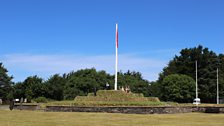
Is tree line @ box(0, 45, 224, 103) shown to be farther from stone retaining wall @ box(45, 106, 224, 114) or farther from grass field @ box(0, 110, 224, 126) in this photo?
grass field @ box(0, 110, 224, 126)

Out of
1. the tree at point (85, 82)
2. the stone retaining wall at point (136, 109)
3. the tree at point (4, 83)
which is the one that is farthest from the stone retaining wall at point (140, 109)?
the tree at point (4, 83)

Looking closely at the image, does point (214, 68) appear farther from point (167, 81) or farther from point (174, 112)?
point (174, 112)

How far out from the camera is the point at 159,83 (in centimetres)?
8862

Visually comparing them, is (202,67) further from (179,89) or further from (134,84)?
(134,84)

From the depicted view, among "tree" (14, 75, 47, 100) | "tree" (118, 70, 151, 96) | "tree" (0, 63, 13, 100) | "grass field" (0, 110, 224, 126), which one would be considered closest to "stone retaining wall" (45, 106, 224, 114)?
"grass field" (0, 110, 224, 126)

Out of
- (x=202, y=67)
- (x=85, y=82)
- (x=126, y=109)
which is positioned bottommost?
(x=126, y=109)

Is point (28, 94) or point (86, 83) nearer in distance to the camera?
point (28, 94)

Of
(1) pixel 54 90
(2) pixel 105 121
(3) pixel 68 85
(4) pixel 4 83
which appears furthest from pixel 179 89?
(2) pixel 105 121

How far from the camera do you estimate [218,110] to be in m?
39.8

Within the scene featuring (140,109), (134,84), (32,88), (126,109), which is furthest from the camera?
(134,84)

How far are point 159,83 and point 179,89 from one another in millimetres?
14025

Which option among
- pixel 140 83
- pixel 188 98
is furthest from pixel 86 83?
pixel 188 98

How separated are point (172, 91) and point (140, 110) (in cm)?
3960

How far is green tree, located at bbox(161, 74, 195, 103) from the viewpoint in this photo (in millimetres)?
74625
